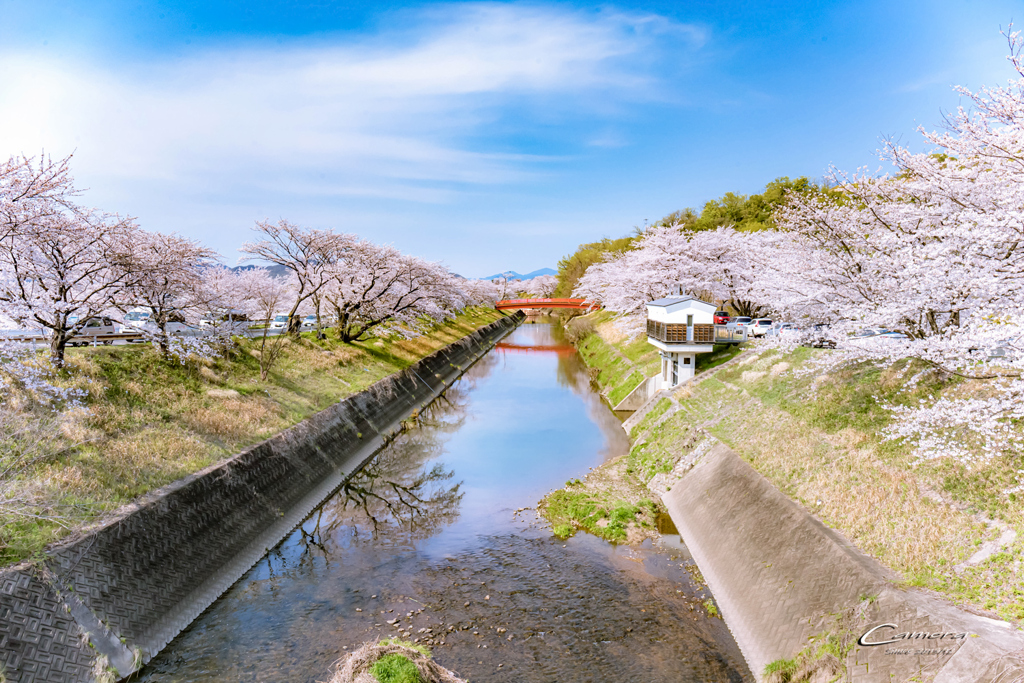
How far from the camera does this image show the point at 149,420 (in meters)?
18.5

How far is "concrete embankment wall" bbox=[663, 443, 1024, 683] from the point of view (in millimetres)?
8250

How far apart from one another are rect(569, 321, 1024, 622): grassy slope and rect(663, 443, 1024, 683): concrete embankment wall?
620mm

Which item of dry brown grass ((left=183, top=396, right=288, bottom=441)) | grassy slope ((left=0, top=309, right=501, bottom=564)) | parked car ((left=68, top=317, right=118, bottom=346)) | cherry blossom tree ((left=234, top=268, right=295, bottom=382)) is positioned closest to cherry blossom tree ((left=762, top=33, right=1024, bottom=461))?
grassy slope ((left=0, top=309, right=501, bottom=564))

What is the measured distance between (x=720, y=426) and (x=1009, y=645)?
14.9 meters

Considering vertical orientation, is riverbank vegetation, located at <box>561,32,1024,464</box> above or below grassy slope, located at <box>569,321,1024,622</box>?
above

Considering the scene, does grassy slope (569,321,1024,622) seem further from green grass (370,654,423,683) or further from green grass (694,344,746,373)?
green grass (370,654,423,683)

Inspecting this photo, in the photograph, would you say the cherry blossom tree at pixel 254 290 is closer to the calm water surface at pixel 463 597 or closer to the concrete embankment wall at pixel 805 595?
the calm water surface at pixel 463 597

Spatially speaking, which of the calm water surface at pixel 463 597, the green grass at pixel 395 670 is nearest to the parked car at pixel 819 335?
the calm water surface at pixel 463 597

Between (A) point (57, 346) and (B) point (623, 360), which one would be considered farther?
(B) point (623, 360)

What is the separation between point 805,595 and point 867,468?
512 centimetres

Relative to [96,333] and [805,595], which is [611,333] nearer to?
[96,333]

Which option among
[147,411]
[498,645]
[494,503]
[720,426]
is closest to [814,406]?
[720,426]

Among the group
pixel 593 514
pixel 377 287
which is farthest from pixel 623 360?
pixel 593 514

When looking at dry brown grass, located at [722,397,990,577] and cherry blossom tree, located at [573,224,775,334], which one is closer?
dry brown grass, located at [722,397,990,577]
